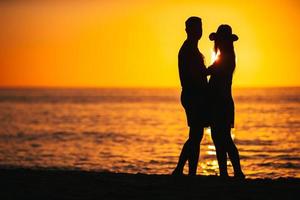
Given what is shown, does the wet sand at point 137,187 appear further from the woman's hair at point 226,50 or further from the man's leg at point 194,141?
the woman's hair at point 226,50

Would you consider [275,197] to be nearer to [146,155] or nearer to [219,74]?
[219,74]

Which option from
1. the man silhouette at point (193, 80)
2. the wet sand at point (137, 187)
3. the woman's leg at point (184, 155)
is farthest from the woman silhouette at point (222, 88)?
the wet sand at point (137, 187)

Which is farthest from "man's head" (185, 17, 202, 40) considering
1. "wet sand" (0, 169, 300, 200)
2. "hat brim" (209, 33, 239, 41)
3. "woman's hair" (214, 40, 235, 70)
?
"wet sand" (0, 169, 300, 200)

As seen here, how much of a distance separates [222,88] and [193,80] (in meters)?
0.54

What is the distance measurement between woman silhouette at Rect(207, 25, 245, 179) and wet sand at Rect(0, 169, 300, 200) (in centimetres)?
67

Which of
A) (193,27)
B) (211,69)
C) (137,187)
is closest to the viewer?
(137,187)

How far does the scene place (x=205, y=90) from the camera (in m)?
9.45

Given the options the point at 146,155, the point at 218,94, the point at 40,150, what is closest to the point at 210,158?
the point at 146,155

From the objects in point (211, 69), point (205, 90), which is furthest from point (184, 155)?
point (211, 69)

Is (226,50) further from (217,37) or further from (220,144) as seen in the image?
(220,144)

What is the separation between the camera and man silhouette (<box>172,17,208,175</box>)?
30.5ft

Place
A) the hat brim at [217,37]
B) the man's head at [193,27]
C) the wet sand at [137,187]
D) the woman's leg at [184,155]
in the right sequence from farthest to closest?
the woman's leg at [184,155] → the hat brim at [217,37] → the man's head at [193,27] → the wet sand at [137,187]

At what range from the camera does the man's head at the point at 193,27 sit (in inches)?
363

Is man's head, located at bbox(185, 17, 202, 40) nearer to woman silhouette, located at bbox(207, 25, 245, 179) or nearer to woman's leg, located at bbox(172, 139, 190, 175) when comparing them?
woman silhouette, located at bbox(207, 25, 245, 179)
